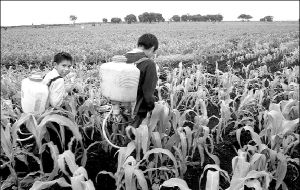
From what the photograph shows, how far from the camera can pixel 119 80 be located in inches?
69.7

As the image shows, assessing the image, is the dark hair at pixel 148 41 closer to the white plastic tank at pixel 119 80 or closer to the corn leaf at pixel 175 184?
the white plastic tank at pixel 119 80

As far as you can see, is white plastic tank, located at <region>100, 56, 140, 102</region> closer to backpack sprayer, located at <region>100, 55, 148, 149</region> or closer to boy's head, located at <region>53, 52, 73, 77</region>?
backpack sprayer, located at <region>100, 55, 148, 149</region>

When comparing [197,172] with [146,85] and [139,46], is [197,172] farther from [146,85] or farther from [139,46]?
[139,46]

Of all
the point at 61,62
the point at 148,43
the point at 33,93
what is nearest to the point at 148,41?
the point at 148,43

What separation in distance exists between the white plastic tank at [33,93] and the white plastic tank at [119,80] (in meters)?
0.41

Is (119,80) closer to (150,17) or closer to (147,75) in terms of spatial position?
(147,75)

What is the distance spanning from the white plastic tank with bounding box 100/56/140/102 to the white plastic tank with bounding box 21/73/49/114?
0.41 metres

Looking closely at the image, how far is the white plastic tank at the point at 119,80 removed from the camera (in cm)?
176

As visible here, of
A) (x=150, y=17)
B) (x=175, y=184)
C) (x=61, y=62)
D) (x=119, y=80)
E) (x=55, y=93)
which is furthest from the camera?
(x=150, y=17)

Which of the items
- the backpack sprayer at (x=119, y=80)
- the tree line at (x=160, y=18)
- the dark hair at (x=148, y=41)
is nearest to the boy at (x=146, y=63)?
the dark hair at (x=148, y=41)

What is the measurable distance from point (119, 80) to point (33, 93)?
56 centimetres

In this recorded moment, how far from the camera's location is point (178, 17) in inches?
2375

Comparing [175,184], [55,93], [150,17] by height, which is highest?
[150,17]

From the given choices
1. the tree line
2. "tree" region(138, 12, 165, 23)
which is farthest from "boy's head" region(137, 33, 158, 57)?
"tree" region(138, 12, 165, 23)
